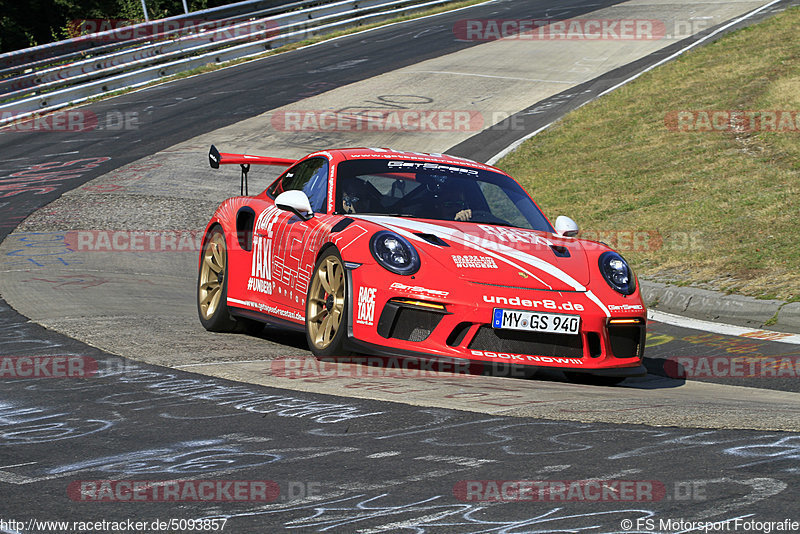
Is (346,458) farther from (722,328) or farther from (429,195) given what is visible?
(722,328)

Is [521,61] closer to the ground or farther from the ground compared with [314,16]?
closer to the ground

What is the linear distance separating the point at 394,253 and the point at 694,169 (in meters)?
8.93

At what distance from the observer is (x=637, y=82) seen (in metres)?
21.1

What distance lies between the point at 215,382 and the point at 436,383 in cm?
120

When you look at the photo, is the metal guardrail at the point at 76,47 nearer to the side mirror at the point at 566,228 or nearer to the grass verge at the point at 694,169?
the grass verge at the point at 694,169

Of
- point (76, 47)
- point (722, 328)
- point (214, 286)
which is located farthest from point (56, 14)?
point (722, 328)

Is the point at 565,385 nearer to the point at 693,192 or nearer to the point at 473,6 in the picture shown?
the point at 693,192

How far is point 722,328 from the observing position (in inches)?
333

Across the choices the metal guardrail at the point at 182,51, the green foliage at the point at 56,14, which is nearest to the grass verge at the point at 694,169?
the metal guardrail at the point at 182,51

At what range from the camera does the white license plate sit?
614cm

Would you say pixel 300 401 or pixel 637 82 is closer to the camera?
pixel 300 401

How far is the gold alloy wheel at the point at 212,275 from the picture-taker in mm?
8320

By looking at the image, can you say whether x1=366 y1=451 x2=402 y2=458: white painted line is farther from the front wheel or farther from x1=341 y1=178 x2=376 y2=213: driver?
x1=341 y1=178 x2=376 y2=213: driver

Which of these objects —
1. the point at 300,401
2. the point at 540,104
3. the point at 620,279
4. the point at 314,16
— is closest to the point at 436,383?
the point at 300,401
